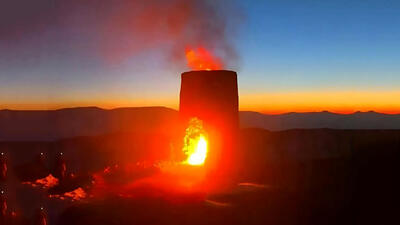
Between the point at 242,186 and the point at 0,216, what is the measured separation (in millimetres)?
7465

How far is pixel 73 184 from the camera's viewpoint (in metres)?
16.3

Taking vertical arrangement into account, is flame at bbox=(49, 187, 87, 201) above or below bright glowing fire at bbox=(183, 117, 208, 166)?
below

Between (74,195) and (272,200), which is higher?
(272,200)

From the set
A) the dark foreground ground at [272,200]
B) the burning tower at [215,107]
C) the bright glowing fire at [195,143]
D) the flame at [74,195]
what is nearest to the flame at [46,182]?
the dark foreground ground at [272,200]

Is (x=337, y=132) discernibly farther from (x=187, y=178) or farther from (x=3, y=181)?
(x=3, y=181)

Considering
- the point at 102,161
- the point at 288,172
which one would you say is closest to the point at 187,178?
the point at 288,172

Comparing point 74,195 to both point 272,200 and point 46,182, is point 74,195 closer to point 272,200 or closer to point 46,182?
point 46,182

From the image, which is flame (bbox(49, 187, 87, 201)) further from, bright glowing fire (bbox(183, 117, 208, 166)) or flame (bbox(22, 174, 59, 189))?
bright glowing fire (bbox(183, 117, 208, 166))

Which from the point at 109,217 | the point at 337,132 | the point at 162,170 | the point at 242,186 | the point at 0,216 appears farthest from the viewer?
the point at 337,132

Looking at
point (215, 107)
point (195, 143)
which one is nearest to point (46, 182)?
point (195, 143)

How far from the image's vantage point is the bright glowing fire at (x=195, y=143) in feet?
60.1

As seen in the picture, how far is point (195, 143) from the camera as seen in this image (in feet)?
62.7

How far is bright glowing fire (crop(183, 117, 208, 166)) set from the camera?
18.3 m

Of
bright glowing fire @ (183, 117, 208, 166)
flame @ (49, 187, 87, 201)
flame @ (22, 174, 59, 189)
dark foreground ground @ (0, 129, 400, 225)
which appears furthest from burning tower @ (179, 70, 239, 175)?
flame @ (22, 174, 59, 189)
